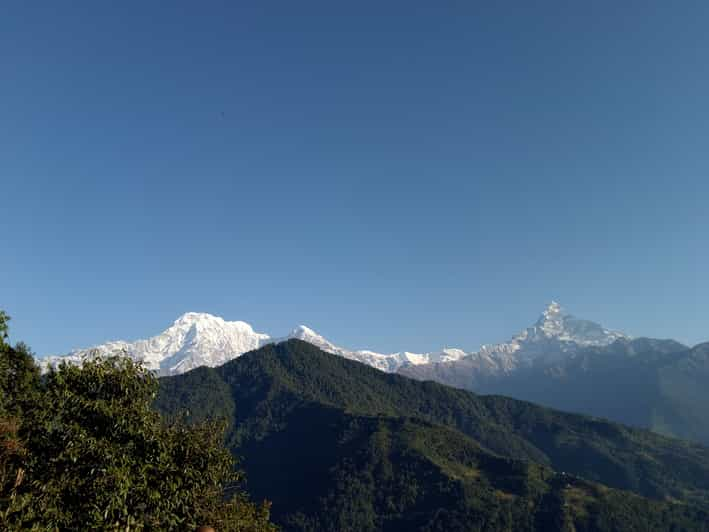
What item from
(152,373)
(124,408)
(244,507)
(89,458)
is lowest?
(244,507)

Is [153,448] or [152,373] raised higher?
[152,373]

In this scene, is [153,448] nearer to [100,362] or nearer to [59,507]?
[59,507]

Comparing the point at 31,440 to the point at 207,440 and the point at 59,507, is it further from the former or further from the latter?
the point at 207,440

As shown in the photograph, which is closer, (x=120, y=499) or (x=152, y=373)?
(x=120, y=499)

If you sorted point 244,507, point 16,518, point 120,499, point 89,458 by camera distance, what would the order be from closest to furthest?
1. point 16,518
2. point 120,499
3. point 89,458
4. point 244,507

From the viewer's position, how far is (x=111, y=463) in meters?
38.5

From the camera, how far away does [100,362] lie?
4881cm

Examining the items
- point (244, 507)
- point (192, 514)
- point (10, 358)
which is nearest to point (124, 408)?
point (192, 514)

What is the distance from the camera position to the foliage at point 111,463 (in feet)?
115

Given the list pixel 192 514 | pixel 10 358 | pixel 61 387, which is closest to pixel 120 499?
pixel 192 514

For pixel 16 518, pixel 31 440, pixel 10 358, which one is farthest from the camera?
pixel 10 358

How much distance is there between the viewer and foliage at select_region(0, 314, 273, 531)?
35188 millimetres

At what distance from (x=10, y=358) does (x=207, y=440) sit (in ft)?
140

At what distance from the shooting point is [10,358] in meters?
72.5
